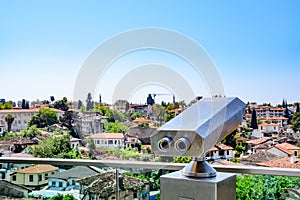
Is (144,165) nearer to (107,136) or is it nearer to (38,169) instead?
(107,136)

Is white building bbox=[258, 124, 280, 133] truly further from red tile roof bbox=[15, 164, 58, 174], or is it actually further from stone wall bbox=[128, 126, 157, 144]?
red tile roof bbox=[15, 164, 58, 174]

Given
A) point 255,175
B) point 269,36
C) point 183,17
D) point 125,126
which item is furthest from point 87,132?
point 269,36

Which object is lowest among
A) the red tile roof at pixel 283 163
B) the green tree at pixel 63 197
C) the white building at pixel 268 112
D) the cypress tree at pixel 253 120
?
the green tree at pixel 63 197

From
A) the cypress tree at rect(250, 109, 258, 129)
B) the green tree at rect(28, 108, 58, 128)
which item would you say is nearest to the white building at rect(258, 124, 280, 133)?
the cypress tree at rect(250, 109, 258, 129)

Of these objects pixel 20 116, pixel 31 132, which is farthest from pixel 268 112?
pixel 20 116

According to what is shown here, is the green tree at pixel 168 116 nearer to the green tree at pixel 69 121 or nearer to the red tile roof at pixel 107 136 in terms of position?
the red tile roof at pixel 107 136

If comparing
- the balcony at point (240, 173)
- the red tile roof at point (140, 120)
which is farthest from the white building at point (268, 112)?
the red tile roof at point (140, 120)
